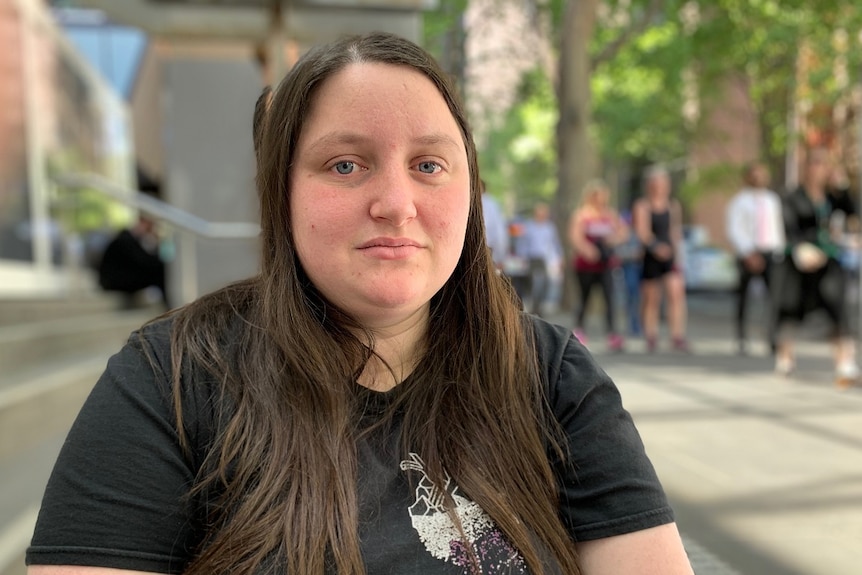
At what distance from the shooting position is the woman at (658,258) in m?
8.48

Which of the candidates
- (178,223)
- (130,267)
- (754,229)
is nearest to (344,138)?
(178,223)

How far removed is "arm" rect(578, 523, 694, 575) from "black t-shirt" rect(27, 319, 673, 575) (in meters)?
0.02

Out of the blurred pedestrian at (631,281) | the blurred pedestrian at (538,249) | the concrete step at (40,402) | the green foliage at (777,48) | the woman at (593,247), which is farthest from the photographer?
the green foliage at (777,48)

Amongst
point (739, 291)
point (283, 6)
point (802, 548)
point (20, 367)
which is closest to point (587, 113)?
point (739, 291)

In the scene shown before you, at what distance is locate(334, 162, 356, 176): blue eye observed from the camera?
4.06ft

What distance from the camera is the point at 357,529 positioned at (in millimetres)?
1169

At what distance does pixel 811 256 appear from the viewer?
6629 millimetres

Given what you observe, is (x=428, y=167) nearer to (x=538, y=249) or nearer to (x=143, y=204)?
(x=143, y=204)

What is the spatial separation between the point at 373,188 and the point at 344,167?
0.17ft

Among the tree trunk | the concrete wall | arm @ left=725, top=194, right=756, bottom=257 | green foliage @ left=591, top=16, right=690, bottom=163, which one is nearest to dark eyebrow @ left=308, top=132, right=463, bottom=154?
arm @ left=725, top=194, right=756, bottom=257

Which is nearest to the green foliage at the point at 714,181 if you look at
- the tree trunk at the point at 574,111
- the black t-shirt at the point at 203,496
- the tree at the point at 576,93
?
the tree at the point at 576,93

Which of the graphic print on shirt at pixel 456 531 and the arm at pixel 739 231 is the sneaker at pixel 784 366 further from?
→ the graphic print on shirt at pixel 456 531

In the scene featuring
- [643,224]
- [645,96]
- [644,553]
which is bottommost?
[644,553]

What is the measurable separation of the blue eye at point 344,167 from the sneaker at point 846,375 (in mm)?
5621
